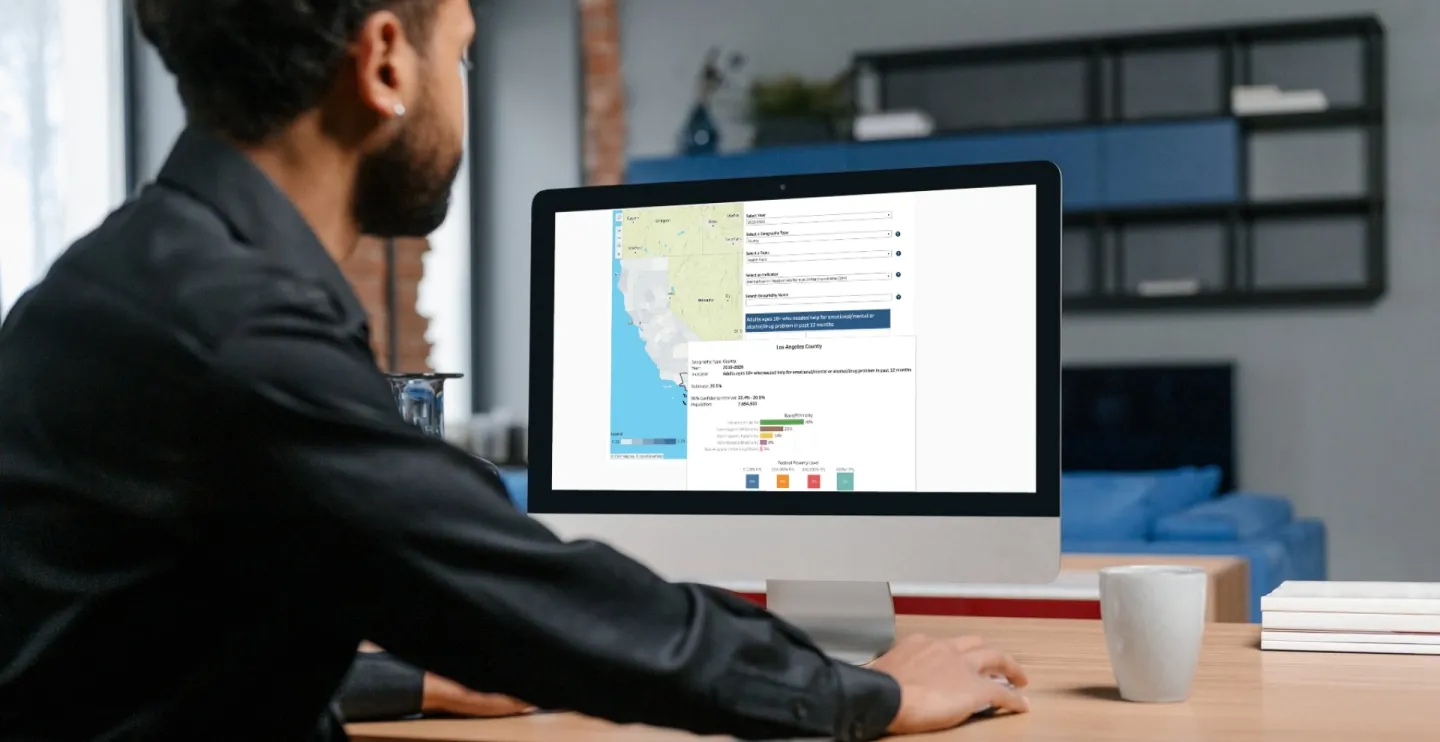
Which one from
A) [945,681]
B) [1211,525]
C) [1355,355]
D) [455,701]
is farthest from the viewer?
[1355,355]

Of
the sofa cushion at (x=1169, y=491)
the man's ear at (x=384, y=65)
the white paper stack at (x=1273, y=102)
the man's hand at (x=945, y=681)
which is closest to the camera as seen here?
the man's ear at (x=384, y=65)

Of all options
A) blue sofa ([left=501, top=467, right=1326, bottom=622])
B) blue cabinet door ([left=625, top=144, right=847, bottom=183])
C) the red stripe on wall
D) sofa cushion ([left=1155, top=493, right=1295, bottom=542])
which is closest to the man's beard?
the red stripe on wall

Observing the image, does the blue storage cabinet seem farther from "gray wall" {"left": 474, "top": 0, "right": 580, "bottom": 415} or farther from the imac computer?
the imac computer

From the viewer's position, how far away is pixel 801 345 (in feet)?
4.29

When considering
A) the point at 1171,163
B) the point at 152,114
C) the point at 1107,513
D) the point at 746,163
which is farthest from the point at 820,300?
the point at 746,163

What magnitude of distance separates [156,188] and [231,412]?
0.18m

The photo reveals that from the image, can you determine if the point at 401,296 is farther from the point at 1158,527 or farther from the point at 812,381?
the point at 812,381

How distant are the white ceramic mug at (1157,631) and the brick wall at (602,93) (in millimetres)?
5778

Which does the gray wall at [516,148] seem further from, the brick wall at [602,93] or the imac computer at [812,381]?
the imac computer at [812,381]

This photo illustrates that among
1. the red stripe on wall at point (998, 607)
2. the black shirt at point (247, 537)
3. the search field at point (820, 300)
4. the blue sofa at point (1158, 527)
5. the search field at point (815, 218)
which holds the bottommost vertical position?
the blue sofa at point (1158, 527)

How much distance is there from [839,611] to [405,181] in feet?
2.11

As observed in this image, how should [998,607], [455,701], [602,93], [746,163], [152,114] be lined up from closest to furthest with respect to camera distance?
[455,701], [998,607], [152,114], [746,163], [602,93]

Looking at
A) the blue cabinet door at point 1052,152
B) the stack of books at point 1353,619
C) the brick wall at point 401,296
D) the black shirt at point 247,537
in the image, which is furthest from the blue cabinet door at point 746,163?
the black shirt at point 247,537

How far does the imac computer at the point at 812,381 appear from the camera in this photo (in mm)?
1257
